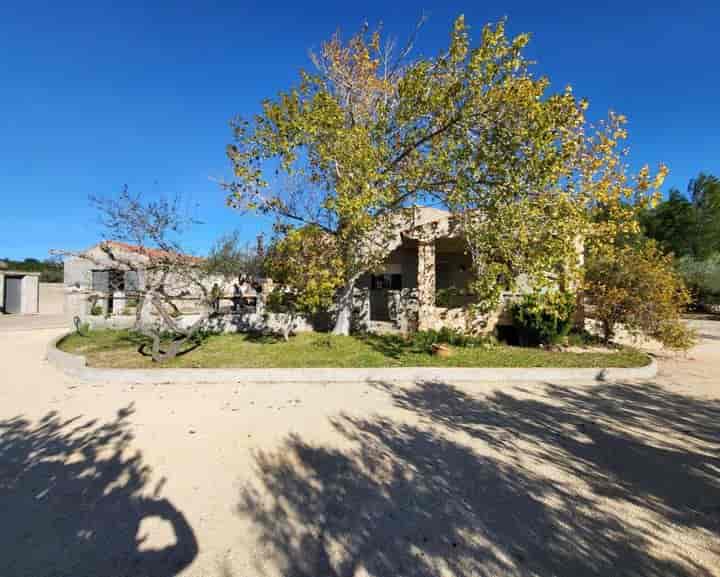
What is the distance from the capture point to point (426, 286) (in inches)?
463

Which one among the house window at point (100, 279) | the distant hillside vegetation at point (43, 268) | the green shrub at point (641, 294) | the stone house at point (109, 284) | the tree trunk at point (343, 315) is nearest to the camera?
the green shrub at point (641, 294)

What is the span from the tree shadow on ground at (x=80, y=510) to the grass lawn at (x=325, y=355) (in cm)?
351

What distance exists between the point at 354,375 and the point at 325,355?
1.64 meters

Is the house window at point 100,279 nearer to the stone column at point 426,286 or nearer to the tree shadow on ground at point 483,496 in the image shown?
the stone column at point 426,286

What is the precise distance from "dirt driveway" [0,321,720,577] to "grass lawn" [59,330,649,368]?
1.91m

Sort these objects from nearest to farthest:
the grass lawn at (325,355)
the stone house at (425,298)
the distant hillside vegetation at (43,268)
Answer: the grass lawn at (325,355), the stone house at (425,298), the distant hillside vegetation at (43,268)

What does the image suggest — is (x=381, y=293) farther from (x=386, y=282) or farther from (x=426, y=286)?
(x=426, y=286)

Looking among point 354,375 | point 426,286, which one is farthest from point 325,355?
point 426,286

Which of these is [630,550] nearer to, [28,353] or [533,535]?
[533,535]

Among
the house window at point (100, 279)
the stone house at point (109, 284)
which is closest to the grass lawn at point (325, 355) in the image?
the stone house at point (109, 284)

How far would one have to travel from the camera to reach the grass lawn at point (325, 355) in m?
7.73

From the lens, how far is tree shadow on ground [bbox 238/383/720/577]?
2.34m

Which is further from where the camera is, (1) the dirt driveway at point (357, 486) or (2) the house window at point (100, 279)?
(2) the house window at point (100, 279)

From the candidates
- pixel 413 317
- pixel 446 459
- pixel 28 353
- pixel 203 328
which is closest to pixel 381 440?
pixel 446 459
